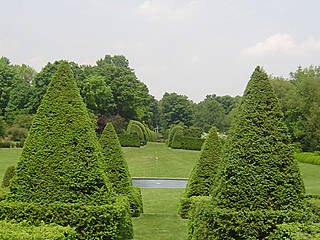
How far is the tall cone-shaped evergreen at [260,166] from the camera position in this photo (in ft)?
17.5

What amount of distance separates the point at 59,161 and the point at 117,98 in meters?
53.9

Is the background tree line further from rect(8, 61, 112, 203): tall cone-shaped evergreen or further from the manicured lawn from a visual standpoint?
rect(8, 61, 112, 203): tall cone-shaped evergreen

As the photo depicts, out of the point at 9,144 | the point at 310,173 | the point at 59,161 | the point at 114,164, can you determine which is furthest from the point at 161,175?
the point at 59,161

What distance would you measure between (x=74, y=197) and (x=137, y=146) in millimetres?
38607

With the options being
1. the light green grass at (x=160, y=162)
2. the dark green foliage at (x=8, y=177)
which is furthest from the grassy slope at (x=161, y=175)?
the dark green foliage at (x=8, y=177)

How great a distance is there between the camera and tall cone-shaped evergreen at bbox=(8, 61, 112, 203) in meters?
5.79

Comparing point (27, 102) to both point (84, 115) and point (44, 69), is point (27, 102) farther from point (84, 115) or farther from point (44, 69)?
point (84, 115)

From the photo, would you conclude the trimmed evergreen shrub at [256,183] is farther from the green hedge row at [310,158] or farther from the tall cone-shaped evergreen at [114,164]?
the green hedge row at [310,158]

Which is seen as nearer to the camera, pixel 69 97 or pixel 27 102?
pixel 69 97

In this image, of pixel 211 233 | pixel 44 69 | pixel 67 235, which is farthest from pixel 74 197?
pixel 44 69

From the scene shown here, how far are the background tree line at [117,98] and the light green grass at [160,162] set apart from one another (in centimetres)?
1001

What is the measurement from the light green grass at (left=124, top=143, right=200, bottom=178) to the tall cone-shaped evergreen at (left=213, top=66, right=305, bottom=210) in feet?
74.7

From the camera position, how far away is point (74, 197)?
19.0 feet

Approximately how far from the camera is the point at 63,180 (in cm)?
577
